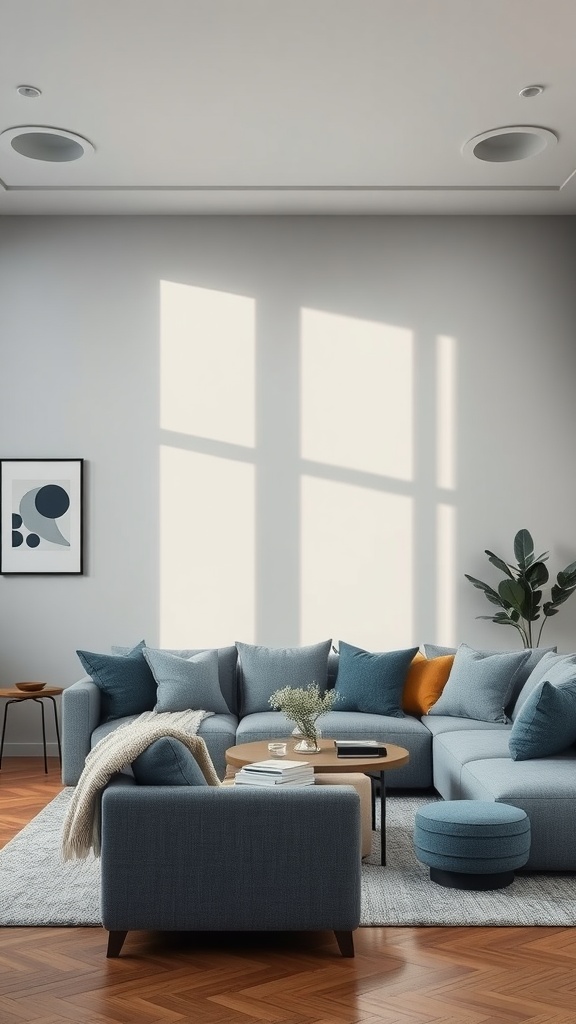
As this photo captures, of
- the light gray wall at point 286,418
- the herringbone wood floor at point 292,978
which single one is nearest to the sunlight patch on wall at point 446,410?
the light gray wall at point 286,418

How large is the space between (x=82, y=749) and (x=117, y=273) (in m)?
3.30

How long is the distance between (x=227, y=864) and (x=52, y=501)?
412cm

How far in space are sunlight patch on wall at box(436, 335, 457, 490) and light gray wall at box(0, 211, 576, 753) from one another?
0.01 metres

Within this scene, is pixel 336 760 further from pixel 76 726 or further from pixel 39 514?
pixel 39 514

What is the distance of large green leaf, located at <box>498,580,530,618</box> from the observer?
6.43 metres

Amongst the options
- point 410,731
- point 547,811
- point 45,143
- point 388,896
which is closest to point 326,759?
point 388,896

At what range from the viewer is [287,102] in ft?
17.3

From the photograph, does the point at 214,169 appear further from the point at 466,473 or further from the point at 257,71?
the point at 466,473

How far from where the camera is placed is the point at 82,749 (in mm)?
5531

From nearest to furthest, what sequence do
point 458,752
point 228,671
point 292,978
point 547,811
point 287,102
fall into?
point 292,978 → point 547,811 → point 458,752 → point 287,102 → point 228,671

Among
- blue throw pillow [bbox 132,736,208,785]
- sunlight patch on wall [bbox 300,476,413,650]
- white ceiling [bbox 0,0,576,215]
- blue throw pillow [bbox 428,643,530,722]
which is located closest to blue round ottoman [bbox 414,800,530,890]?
blue throw pillow [bbox 132,736,208,785]

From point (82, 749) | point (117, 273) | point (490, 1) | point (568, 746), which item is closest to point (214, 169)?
point (117, 273)

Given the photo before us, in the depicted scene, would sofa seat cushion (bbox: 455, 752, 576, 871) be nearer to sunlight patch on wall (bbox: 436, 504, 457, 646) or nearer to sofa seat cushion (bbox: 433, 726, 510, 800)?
sofa seat cushion (bbox: 433, 726, 510, 800)

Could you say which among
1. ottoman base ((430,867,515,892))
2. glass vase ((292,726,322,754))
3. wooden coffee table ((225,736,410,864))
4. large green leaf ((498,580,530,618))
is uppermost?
large green leaf ((498,580,530,618))
